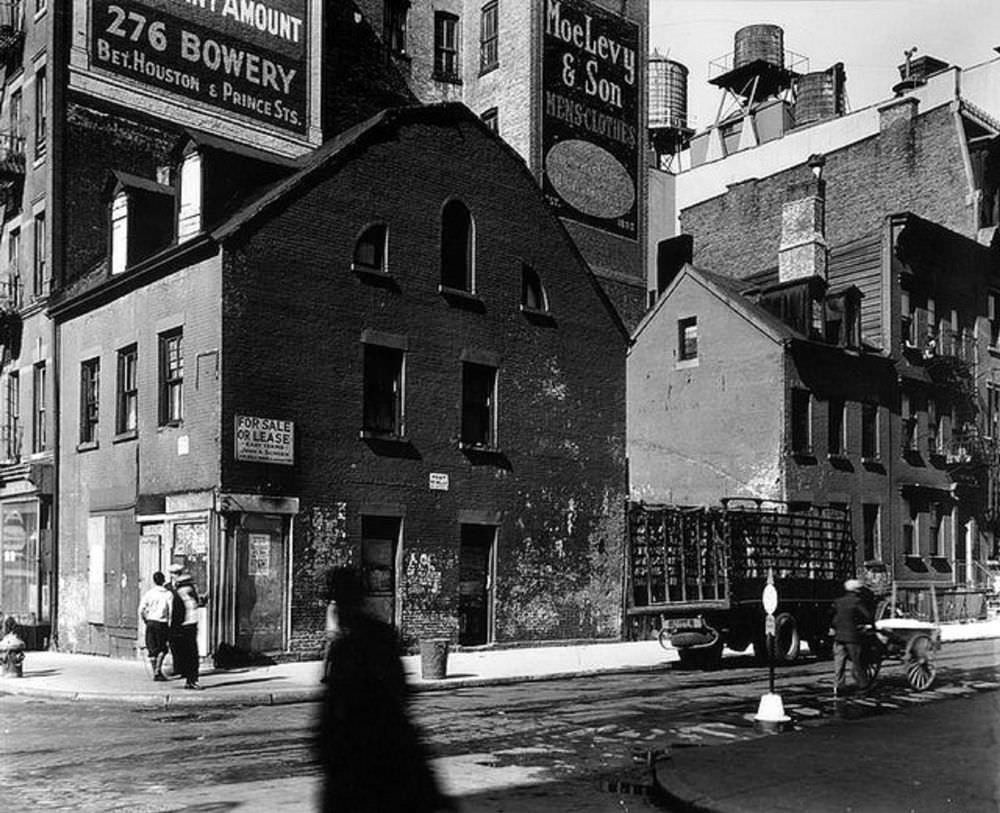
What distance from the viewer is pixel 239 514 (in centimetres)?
2062

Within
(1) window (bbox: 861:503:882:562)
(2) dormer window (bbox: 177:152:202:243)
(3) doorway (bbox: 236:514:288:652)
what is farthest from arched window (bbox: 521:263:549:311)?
(1) window (bbox: 861:503:882:562)

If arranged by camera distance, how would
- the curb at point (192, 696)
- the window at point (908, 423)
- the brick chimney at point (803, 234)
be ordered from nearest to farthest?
the curb at point (192, 696)
the window at point (908, 423)
the brick chimney at point (803, 234)

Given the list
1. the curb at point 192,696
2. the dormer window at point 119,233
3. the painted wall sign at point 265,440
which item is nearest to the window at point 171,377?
the painted wall sign at point 265,440

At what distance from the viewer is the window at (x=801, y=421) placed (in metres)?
33.5

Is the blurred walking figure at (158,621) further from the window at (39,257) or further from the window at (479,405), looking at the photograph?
the window at (39,257)

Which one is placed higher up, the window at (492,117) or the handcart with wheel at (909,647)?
the window at (492,117)

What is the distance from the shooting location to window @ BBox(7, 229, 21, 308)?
92.0 ft

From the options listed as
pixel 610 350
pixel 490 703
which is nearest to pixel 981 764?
pixel 490 703

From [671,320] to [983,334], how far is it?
11.2m

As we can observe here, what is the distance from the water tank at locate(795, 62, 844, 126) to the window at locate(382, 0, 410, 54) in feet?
62.8

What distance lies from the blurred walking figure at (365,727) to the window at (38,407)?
886 inches

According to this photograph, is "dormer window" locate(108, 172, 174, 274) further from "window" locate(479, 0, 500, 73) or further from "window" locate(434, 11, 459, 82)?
"window" locate(479, 0, 500, 73)

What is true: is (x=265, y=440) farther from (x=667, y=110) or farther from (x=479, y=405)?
(x=667, y=110)

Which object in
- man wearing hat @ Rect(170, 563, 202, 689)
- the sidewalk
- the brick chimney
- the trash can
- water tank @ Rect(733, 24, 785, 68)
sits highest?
water tank @ Rect(733, 24, 785, 68)
